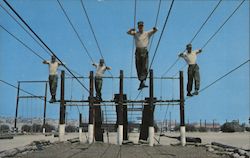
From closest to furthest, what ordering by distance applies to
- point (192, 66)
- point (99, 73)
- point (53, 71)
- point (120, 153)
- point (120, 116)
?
1. point (120, 153)
2. point (192, 66)
3. point (120, 116)
4. point (53, 71)
5. point (99, 73)

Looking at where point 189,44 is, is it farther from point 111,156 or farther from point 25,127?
point 25,127

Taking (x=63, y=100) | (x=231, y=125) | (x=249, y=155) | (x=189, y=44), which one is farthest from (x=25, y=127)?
(x=249, y=155)

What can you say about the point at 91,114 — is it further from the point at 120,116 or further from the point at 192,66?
the point at 192,66

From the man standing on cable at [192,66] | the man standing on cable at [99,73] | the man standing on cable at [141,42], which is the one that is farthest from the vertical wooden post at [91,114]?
the man standing on cable at [141,42]

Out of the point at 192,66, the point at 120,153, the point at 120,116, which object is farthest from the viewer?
the point at 120,116

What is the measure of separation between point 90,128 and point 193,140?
5.29 meters

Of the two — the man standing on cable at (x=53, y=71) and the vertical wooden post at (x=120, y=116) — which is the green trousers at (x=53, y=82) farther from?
the vertical wooden post at (x=120, y=116)

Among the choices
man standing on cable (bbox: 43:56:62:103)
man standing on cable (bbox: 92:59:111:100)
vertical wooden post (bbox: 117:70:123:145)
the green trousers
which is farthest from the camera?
man standing on cable (bbox: 92:59:111:100)

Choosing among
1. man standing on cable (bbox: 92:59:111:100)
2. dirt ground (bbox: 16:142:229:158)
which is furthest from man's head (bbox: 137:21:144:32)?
man standing on cable (bbox: 92:59:111:100)

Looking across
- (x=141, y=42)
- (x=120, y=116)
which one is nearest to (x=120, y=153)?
(x=141, y=42)

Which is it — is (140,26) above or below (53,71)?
above

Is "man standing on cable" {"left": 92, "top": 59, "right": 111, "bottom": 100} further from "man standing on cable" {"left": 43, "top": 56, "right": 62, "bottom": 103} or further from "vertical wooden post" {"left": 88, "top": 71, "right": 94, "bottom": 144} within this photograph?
"man standing on cable" {"left": 43, "top": 56, "right": 62, "bottom": 103}

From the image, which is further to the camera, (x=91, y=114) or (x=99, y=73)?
(x=99, y=73)

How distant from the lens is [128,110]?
19.5 m
